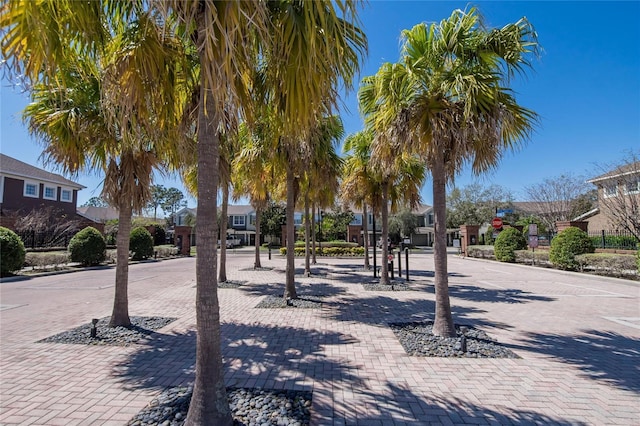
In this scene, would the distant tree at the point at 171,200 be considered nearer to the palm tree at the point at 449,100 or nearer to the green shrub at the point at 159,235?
the green shrub at the point at 159,235

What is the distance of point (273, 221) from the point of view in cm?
4556

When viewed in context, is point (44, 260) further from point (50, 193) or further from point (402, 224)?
point (402, 224)

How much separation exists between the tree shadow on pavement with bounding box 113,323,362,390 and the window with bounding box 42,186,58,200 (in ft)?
111

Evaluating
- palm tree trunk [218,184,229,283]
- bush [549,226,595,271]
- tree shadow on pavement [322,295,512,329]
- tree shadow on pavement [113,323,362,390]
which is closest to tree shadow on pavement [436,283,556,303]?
tree shadow on pavement [322,295,512,329]

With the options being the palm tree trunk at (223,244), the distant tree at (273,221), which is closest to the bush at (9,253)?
the palm tree trunk at (223,244)

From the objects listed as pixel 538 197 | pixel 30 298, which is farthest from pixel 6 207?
pixel 538 197

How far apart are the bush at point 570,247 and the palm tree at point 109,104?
19136 mm

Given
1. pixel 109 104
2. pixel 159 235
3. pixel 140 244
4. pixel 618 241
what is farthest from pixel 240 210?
pixel 109 104

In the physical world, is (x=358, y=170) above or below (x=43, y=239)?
above

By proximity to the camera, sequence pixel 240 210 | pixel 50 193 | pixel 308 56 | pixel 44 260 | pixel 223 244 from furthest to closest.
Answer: pixel 240 210, pixel 50 193, pixel 44 260, pixel 223 244, pixel 308 56

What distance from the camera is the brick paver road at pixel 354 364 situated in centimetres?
371

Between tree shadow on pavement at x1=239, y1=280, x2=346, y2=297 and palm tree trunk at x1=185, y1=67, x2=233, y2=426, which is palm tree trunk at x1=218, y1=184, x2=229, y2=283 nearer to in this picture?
tree shadow on pavement at x1=239, y1=280, x2=346, y2=297

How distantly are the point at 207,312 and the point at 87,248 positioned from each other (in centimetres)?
2088

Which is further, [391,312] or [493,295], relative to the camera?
[493,295]
